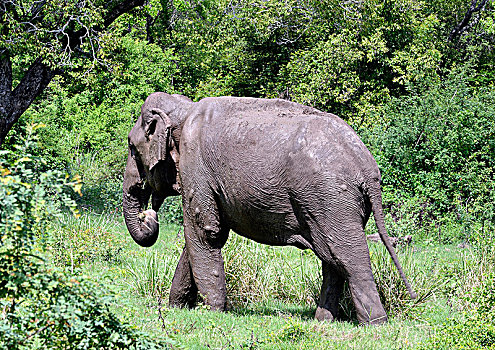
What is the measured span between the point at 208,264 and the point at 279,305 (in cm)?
132

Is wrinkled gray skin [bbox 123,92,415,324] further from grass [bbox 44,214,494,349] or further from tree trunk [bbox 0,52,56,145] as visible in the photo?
tree trunk [bbox 0,52,56,145]

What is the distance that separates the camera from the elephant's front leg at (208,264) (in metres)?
7.29

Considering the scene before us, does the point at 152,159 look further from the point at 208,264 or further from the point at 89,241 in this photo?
the point at 89,241

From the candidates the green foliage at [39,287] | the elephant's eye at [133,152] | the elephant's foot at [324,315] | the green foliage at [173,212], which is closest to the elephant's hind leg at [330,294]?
the elephant's foot at [324,315]

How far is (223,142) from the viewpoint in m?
7.02

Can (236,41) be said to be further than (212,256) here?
Yes

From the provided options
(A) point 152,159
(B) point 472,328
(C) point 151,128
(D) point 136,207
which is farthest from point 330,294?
Result: (C) point 151,128

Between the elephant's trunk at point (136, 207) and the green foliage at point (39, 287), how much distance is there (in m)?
3.78

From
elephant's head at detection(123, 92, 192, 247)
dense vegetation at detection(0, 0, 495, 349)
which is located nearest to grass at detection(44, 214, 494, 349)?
dense vegetation at detection(0, 0, 495, 349)

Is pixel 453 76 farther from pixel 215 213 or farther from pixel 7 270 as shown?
pixel 7 270

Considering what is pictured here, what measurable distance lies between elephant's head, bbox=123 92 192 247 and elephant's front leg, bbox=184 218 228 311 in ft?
2.38

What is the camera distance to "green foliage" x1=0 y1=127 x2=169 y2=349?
3.67m

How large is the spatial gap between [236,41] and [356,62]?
7.59 m

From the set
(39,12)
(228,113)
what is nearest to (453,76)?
(39,12)
